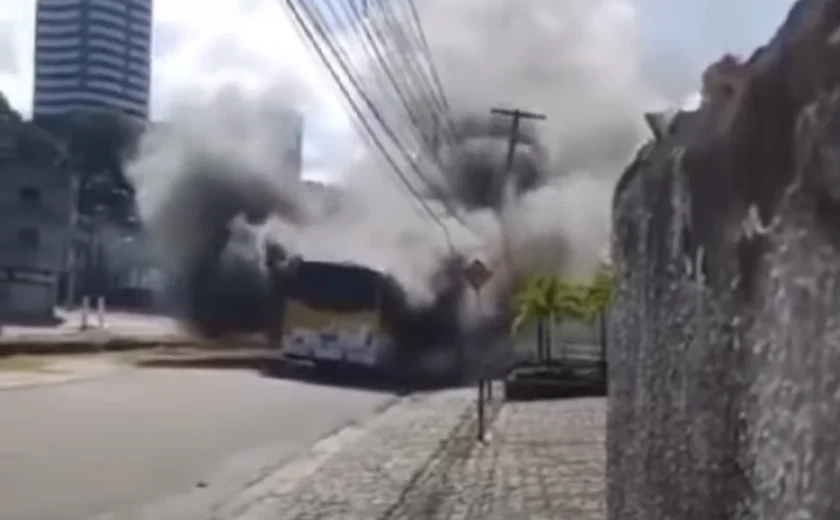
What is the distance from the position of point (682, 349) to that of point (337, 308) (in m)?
30.8

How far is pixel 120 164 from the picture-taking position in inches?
2977

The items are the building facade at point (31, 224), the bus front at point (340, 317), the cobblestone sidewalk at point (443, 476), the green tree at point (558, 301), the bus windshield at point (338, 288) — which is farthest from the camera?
the building facade at point (31, 224)

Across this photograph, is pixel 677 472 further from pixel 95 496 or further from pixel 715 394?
pixel 95 496

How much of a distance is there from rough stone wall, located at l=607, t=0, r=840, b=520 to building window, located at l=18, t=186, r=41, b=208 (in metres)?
62.5

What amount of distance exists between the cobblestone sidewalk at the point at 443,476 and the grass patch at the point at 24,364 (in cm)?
1396

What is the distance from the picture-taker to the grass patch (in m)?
33.7

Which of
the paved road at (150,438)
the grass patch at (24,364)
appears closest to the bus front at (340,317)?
the paved road at (150,438)

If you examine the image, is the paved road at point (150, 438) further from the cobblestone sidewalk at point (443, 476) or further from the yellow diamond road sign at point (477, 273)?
the yellow diamond road sign at point (477, 273)

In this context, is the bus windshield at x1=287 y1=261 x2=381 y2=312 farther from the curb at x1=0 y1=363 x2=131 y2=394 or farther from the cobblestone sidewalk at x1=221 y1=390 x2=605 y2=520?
the cobblestone sidewalk at x1=221 y1=390 x2=605 y2=520

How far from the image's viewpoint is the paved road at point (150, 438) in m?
13.3

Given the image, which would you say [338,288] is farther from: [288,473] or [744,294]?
[744,294]

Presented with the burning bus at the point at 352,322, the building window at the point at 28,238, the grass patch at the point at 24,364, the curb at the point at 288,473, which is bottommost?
the curb at the point at 288,473

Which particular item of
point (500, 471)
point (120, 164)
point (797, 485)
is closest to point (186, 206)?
point (120, 164)

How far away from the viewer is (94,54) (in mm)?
37250
